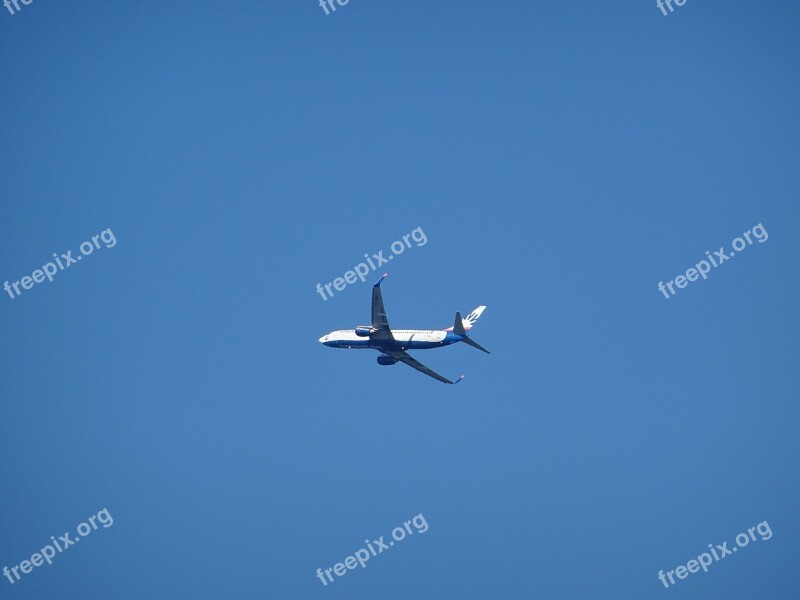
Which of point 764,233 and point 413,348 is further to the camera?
point 764,233

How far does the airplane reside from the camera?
283 ft

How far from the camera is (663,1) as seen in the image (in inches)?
3541

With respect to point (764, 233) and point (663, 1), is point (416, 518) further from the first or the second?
point (663, 1)

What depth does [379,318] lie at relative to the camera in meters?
88.0

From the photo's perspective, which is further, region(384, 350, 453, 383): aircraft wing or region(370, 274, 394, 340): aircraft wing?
region(384, 350, 453, 383): aircraft wing

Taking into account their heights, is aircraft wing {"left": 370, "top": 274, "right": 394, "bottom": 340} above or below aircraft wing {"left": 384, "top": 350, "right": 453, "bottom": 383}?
above

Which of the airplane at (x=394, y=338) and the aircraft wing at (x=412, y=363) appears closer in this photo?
the airplane at (x=394, y=338)

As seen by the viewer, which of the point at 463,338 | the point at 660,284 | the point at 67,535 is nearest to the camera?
the point at 463,338

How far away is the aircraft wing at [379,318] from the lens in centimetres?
8656

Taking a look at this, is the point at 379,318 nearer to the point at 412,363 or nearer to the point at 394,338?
the point at 394,338

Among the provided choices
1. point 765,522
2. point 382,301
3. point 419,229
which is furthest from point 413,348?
point 765,522

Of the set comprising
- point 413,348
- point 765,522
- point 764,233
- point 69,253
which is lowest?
point 765,522

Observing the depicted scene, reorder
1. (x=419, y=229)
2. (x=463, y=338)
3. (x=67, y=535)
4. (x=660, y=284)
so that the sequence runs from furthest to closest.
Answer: (x=67, y=535) < (x=660, y=284) < (x=419, y=229) < (x=463, y=338)

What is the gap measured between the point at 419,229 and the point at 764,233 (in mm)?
30696
